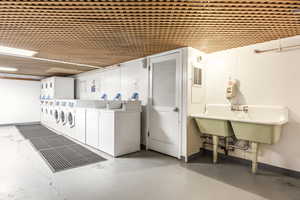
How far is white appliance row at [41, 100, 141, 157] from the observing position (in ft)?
10.5

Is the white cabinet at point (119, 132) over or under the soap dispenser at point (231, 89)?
under

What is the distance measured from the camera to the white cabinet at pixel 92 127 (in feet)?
11.8

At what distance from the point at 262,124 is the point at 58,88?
22.7 feet

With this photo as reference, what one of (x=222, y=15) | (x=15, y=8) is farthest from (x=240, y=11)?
(x=15, y=8)

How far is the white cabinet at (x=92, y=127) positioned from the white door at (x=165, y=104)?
1270 millimetres

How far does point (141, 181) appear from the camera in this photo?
2.27 meters

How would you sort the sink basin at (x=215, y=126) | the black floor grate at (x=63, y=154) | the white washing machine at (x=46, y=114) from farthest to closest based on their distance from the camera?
the white washing machine at (x=46, y=114)
the black floor grate at (x=63, y=154)
the sink basin at (x=215, y=126)

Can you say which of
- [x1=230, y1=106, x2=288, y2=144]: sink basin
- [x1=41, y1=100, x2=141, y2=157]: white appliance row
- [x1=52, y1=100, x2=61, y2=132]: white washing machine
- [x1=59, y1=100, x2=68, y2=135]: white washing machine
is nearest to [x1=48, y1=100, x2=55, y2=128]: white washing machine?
[x1=52, y1=100, x2=61, y2=132]: white washing machine

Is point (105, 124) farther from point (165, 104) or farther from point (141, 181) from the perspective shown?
point (141, 181)

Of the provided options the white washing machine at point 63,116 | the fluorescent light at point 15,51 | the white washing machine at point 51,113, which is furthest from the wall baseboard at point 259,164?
the white washing machine at point 51,113

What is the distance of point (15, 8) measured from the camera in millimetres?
→ 1692

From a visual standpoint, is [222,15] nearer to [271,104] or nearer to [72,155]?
[271,104]

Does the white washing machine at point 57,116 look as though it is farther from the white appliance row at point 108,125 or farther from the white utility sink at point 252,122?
the white utility sink at point 252,122

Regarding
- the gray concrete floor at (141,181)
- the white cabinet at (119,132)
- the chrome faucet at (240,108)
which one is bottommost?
the gray concrete floor at (141,181)
